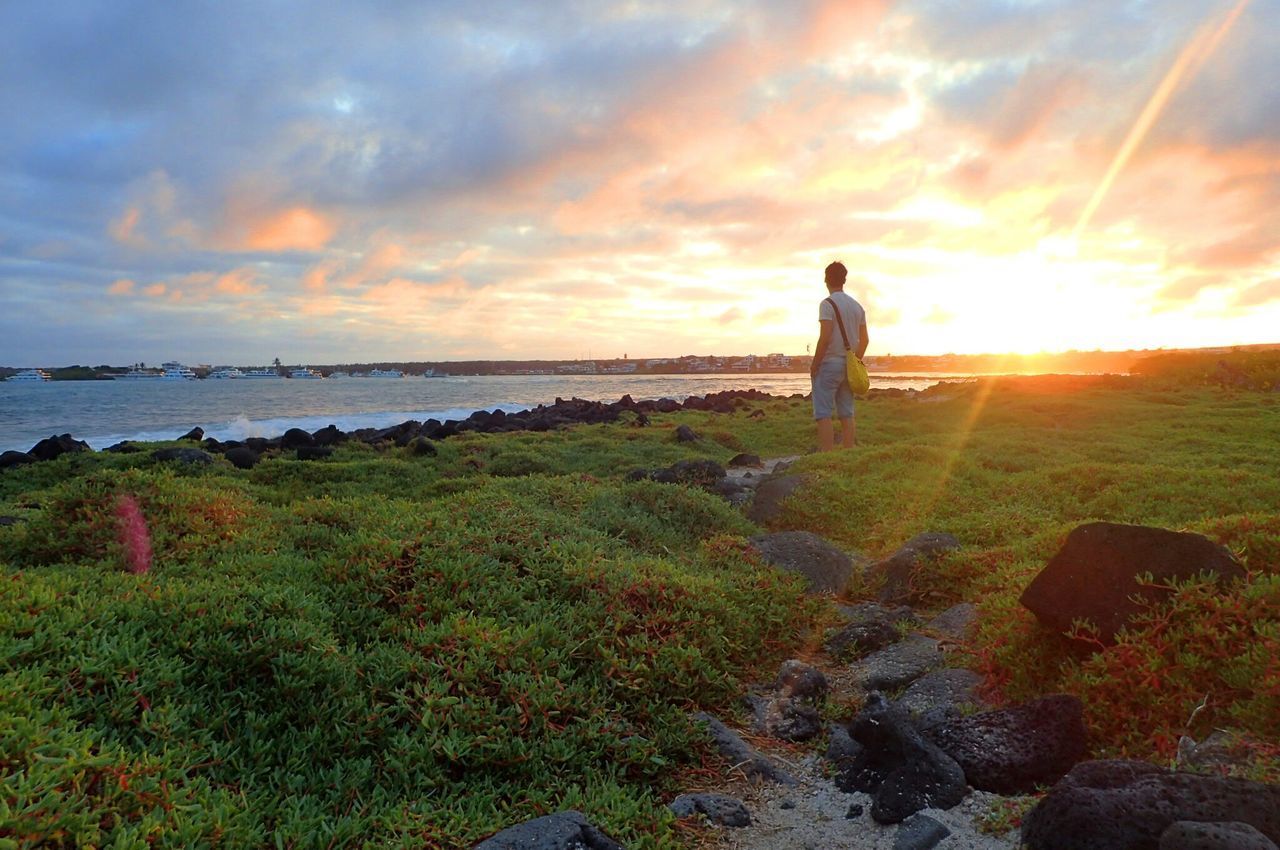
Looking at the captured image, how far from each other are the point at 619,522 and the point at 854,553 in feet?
8.77

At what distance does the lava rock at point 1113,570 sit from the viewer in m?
4.17

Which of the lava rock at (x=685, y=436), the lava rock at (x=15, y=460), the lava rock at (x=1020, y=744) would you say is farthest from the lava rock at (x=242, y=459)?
the lava rock at (x=1020, y=744)

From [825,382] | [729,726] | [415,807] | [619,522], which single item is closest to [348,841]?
[415,807]

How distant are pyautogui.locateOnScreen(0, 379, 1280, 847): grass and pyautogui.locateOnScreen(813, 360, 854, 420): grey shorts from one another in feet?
14.3

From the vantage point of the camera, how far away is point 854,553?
7992 mm

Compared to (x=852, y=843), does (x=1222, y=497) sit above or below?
above

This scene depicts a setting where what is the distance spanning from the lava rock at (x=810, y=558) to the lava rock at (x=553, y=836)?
162 inches

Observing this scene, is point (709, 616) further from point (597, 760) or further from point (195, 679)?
point (195, 679)

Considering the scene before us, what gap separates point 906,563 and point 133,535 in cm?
661

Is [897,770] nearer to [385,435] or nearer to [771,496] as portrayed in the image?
[771,496]

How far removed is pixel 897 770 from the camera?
3.47 metres

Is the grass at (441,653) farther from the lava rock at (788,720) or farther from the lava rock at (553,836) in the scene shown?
the lava rock at (788,720)

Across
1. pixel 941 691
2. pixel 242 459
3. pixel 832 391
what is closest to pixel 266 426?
pixel 242 459

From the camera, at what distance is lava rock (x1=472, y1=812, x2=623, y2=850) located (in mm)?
2844
